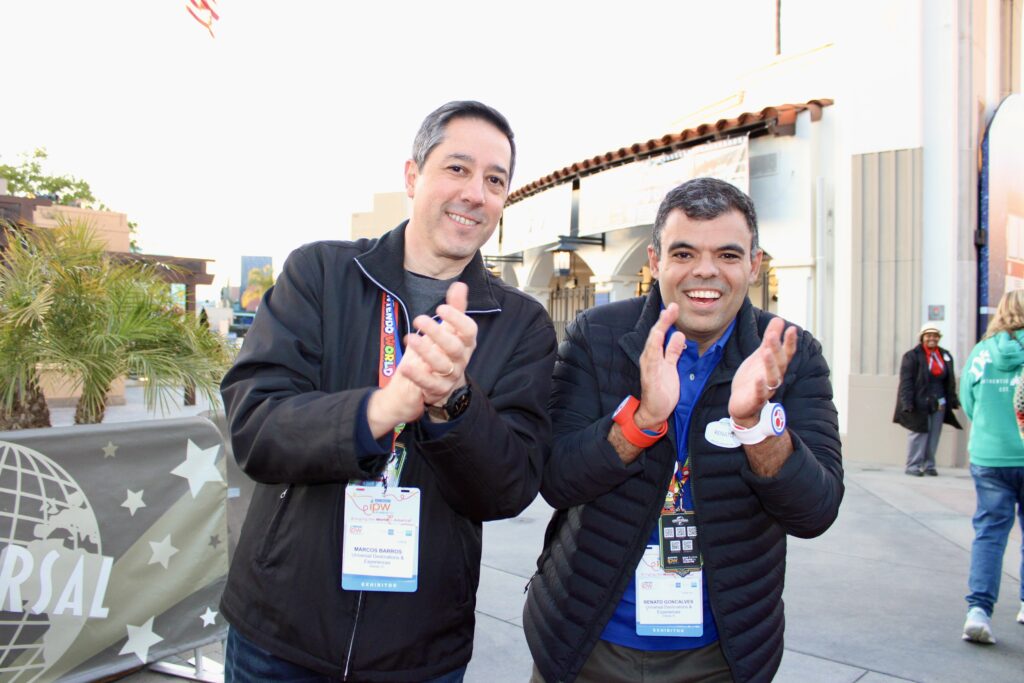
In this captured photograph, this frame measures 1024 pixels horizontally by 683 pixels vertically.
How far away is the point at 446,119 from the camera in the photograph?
183 cm

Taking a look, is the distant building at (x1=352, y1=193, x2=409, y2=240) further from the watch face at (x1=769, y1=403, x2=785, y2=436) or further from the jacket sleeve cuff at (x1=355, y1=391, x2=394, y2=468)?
the jacket sleeve cuff at (x1=355, y1=391, x2=394, y2=468)

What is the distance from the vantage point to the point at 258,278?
186 feet

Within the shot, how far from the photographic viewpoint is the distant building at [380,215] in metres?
59.9

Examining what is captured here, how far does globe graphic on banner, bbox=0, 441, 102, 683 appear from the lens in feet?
9.33

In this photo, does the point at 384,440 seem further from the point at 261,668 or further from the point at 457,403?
the point at 261,668

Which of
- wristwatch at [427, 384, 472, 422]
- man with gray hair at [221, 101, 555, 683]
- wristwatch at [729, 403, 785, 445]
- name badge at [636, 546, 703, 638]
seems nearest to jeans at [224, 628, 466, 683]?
man with gray hair at [221, 101, 555, 683]

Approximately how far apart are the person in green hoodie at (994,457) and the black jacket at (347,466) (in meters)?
3.55

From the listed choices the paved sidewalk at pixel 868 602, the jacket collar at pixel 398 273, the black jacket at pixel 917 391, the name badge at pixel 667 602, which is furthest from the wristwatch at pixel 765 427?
the black jacket at pixel 917 391

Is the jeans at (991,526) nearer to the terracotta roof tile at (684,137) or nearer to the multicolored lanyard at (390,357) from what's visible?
the multicolored lanyard at (390,357)

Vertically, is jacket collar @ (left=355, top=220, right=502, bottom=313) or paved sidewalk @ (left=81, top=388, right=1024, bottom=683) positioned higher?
jacket collar @ (left=355, top=220, right=502, bottom=313)

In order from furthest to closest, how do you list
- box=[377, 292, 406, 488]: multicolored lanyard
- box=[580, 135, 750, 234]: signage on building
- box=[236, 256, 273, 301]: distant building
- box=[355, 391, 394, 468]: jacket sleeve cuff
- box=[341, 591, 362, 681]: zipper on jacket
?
box=[236, 256, 273, 301]: distant building < box=[580, 135, 750, 234]: signage on building < box=[377, 292, 406, 488]: multicolored lanyard < box=[341, 591, 362, 681]: zipper on jacket < box=[355, 391, 394, 468]: jacket sleeve cuff

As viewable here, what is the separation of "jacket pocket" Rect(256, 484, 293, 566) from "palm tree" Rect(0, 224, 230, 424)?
2.39 m

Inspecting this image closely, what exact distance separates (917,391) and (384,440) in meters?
8.80

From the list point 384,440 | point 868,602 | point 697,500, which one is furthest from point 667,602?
point 868,602
